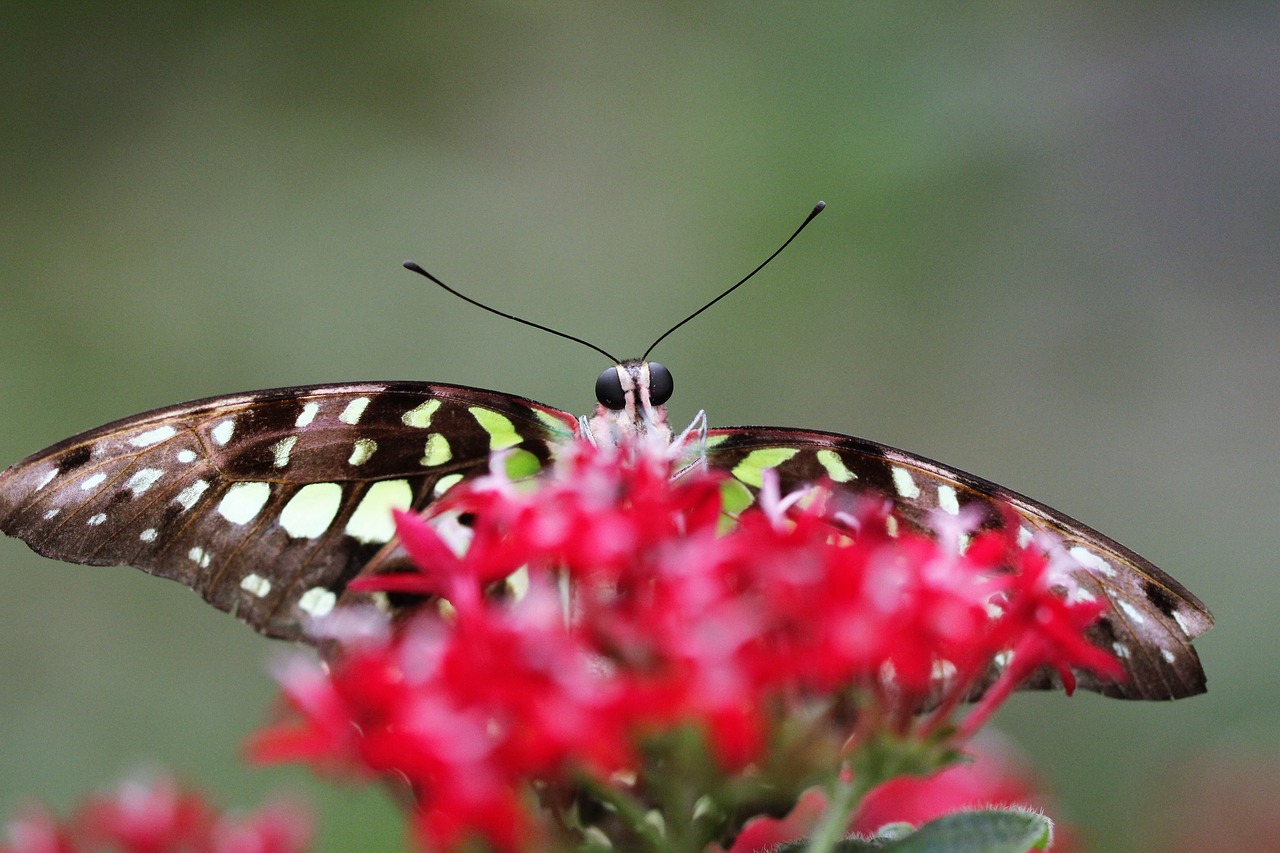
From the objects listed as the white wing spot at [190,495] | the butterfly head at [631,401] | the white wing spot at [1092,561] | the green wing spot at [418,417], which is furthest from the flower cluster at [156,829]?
the white wing spot at [1092,561]

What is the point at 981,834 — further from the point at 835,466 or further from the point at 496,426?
the point at 496,426

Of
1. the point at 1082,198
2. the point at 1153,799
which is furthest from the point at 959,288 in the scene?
the point at 1153,799

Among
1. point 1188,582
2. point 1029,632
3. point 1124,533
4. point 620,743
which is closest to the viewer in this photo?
point 620,743

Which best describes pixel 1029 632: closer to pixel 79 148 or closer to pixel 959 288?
pixel 959 288

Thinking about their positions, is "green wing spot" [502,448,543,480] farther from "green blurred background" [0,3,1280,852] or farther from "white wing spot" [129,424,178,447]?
"green blurred background" [0,3,1280,852]

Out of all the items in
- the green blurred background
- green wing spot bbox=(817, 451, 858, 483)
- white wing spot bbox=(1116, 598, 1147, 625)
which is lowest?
the green blurred background

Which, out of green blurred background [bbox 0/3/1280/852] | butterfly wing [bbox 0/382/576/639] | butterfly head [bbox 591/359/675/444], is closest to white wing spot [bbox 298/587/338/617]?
butterfly wing [bbox 0/382/576/639]

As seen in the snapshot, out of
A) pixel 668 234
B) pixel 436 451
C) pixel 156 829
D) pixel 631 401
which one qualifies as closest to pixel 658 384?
pixel 631 401

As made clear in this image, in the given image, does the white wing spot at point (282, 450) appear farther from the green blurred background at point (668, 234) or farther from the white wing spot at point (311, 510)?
the green blurred background at point (668, 234)
